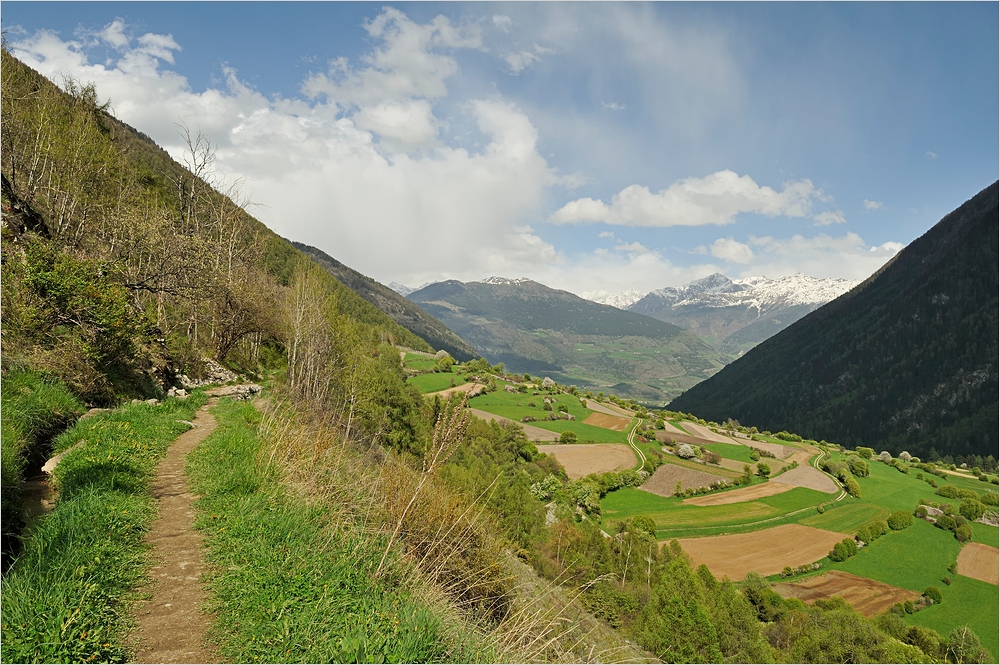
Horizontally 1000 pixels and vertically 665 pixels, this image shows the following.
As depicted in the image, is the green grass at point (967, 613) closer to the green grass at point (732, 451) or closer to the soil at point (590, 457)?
the green grass at point (732, 451)

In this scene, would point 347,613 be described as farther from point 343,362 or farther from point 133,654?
point 343,362

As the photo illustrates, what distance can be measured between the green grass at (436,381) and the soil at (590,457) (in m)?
34.0

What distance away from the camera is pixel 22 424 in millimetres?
7379

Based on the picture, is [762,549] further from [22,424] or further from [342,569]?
[22,424]

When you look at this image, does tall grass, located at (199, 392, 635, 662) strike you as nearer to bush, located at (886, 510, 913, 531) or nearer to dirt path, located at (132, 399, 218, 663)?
dirt path, located at (132, 399, 218, 663)

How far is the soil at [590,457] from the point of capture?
88.7 meters

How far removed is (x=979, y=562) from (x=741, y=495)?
3277 centimetres

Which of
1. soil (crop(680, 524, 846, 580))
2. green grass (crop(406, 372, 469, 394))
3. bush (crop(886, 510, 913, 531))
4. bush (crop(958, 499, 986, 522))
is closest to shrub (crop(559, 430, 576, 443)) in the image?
green grass (crop(406, 372, 469, 394))

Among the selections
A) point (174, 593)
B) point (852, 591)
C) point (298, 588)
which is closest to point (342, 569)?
point (298, 588)

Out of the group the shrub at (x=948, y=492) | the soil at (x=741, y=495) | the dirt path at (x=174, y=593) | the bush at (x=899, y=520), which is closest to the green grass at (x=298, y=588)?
the dirt path at (x=174, y=593)

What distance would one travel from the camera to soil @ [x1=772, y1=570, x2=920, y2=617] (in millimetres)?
54312

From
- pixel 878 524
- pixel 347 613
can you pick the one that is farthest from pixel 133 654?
pixel 878 524

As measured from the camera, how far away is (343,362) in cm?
4003

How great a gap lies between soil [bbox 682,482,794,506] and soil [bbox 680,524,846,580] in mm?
9669
